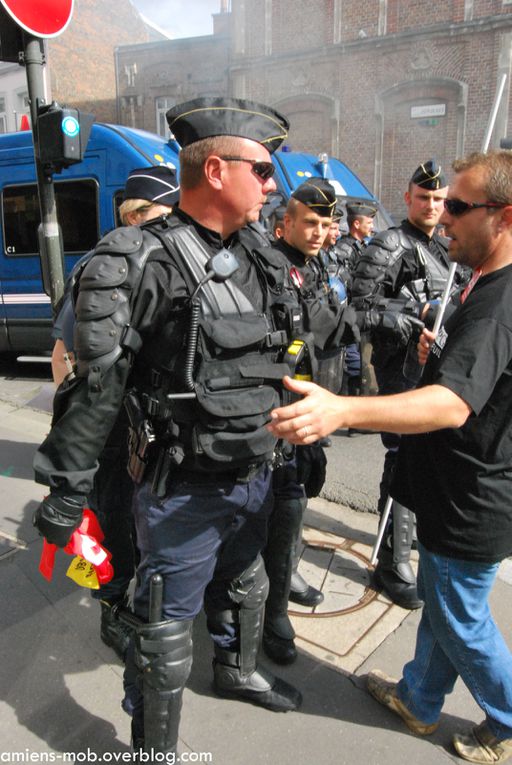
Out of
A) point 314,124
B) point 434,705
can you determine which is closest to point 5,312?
point 434,705

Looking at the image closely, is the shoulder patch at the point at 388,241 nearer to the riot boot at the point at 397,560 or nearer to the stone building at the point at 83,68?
the riot boot at the point at 397,560

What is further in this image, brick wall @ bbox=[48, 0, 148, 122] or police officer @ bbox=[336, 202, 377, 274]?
brick wall @ bbox=[48, 0, 148, 122]

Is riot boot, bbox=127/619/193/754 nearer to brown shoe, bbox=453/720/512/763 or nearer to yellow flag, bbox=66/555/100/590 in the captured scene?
yellow flag, bbox=66/555/100/590

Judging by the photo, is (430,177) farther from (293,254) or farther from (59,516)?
(59,516)

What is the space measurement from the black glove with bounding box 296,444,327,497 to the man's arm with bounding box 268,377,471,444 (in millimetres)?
1076

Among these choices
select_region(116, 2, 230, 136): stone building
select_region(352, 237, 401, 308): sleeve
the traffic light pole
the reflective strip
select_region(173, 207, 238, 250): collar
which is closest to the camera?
select_region(173, 207, 238, 250): collar

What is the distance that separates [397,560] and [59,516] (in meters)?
1.78

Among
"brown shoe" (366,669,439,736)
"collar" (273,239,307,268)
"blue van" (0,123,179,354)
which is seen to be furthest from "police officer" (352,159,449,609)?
"blue van" (0,123,179,354)

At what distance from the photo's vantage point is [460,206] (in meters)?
1.78

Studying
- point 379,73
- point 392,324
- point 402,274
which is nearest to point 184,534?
point 392,324

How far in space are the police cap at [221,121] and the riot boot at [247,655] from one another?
1.39 meters

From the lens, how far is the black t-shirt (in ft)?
5.16

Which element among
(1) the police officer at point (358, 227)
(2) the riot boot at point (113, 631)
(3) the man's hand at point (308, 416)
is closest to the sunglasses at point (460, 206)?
(3) the man's hand at point (308, 416)

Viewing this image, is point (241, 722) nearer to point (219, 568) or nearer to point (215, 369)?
point (219, 568)
